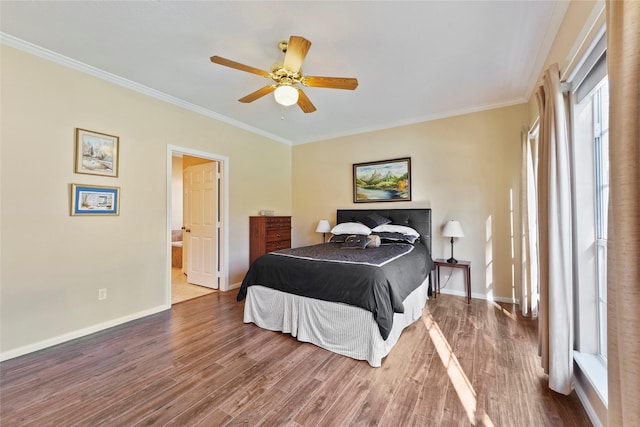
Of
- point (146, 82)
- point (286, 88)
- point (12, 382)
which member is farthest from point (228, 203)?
point (12, 382)

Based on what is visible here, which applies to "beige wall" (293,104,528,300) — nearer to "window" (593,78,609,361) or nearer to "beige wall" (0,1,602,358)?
"beige wall" (0,1,602,358)

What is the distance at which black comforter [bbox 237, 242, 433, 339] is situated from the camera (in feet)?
7.04

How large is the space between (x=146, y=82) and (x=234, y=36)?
150cm

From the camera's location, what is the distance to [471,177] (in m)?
3.79

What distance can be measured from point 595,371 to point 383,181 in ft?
10.9

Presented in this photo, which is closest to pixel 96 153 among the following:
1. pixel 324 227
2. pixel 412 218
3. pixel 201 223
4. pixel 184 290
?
pixel 201 223

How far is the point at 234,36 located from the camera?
225cm

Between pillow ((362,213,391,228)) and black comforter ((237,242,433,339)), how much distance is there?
926 mm

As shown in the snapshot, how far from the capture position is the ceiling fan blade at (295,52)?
1936mm

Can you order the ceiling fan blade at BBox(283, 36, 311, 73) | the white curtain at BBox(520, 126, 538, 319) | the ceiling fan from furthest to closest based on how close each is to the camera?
the white curtain at BBox(520, 126, 538, 319)
the ceiling fan
the ceiling fan blade at BBox(283, 36, 311, 73)

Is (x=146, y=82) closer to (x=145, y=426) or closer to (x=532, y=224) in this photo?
(x=145, y=426)

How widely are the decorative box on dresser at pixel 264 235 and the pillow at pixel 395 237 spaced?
1814 mm

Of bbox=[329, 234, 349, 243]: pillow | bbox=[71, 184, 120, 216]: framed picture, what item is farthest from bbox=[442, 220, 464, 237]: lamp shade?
bbox=[71, 184, 120, 216]: framed picture

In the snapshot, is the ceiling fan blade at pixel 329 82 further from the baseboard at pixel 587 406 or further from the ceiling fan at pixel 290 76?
the baseboard at pixel 587 406
